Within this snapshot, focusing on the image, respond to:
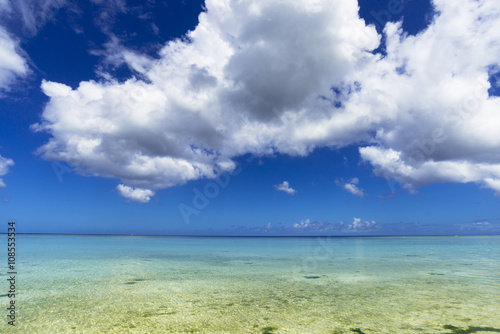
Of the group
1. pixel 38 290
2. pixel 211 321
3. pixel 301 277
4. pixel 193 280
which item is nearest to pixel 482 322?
pixel 211 321

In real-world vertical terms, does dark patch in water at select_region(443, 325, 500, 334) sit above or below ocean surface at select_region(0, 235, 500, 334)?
above

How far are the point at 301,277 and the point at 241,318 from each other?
11.6 meters

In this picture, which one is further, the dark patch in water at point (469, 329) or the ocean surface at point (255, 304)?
the ocean surface at point (255, 304)

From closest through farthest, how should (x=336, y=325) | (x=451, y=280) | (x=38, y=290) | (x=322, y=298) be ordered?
1. (x=336, y=325)
2. (x=322, y=298)
3. (x=38, y=290)
4. (x=451, y=280)

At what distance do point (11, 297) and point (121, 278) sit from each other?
6.96m

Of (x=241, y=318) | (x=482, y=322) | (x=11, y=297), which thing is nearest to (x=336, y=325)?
(x=241, y=318)

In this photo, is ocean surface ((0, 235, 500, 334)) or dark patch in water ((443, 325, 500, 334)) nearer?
dark patch in water ((443, 325, 500, 334))

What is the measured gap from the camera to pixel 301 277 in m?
21.4

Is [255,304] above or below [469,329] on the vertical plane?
below

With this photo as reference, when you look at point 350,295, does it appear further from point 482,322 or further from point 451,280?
point 451,280

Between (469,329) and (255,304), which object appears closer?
(469,329)

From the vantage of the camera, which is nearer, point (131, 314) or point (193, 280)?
point (131, 314)

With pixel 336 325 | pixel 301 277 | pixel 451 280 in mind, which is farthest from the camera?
pixel 301 277

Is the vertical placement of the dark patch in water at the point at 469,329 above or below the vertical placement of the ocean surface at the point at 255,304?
above
